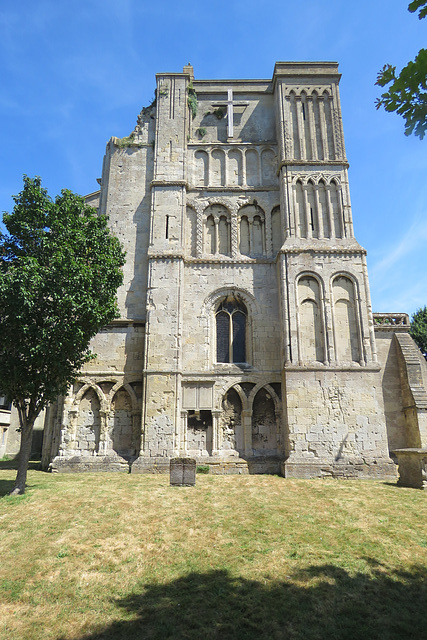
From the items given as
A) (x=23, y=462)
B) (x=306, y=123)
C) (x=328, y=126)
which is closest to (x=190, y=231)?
(x=306, y=123)

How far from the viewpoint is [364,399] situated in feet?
51.8

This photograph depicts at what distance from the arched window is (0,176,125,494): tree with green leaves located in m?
6.41

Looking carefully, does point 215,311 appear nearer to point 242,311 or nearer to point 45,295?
point 242,311

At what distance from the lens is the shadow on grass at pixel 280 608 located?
195 inches

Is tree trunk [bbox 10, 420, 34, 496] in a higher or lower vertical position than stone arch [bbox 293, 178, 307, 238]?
lower

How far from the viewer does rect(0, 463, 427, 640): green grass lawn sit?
17.0 ft

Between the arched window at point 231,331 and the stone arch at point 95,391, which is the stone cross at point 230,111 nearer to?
the arched window at point 231,331

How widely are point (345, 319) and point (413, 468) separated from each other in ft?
21.1

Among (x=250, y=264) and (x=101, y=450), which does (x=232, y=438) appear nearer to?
(x=101, y=450)

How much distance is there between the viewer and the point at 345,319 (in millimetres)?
17141

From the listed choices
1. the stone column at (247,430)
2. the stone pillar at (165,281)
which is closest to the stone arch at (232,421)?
the stone column at (247,430)

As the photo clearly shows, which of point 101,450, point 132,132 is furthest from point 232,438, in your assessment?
point 132,132

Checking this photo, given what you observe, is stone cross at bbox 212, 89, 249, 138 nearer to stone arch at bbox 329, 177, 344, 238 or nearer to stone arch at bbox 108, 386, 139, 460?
stone arch at bbox 329, 177, 344, 238

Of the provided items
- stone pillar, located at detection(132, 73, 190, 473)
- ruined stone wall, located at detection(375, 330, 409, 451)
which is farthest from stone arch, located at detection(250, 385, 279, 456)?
ruined stone wall, located at detection(375, 330, 409, 451)
